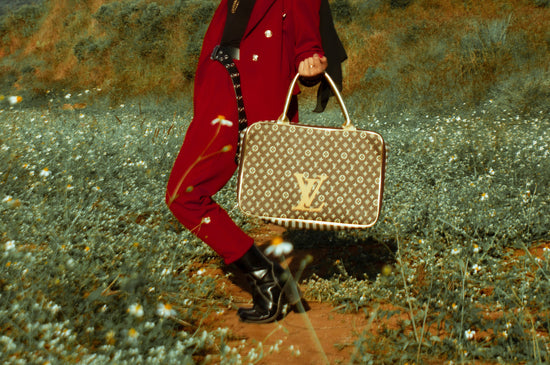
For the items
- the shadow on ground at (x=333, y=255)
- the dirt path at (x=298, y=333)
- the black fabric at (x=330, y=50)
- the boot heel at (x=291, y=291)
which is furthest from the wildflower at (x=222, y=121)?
the shadow on ground at (x=333, y=255)

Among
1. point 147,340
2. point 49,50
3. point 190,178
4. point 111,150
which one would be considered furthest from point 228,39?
point 49,50

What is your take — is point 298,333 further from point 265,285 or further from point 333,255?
point 333,255

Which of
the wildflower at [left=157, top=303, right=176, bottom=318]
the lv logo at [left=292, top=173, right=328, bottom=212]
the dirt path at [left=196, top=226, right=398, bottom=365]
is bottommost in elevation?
the dirt path at [left=196, top=226, right=398, bottom=365]

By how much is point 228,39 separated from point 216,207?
2.82 feet

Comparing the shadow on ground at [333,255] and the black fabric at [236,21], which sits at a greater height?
the black fabric at [236,21]

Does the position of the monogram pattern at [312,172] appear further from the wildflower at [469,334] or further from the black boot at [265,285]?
the wildflower at [469,334]

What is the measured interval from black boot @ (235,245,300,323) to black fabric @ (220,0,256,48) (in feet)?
3.55

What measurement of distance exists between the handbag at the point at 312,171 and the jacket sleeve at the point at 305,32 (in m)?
0.36

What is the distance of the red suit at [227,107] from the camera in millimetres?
2520

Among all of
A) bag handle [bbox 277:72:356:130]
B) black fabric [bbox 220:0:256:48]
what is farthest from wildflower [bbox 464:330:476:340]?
black fabric [bbox 220:0:256:48]

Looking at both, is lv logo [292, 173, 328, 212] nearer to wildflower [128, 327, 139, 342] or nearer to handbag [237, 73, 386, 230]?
handbag [237, 73, 386, 230]

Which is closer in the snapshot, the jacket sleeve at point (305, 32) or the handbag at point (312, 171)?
the handbag at point (312, 171)

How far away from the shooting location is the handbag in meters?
2.38

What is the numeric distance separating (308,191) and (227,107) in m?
0.63
